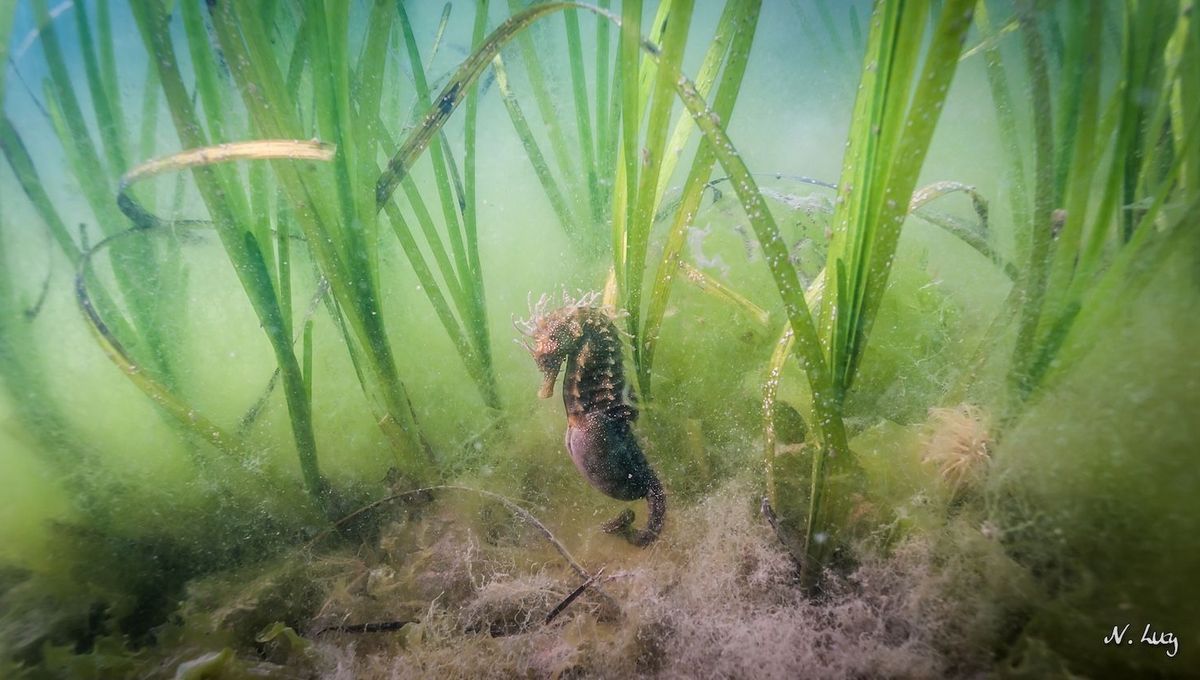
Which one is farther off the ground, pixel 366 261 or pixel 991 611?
pixel 366 261

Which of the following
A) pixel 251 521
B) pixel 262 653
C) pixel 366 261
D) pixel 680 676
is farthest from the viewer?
pixel 251 521

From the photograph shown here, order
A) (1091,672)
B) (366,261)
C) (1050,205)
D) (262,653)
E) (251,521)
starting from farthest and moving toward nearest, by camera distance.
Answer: (251,521)
(366,261)
(262,653)
(1050,205)
(1091,672)

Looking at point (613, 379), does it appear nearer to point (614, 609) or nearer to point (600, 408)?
point (600, 408)

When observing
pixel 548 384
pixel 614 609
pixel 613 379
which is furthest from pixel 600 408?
pixel 614 609

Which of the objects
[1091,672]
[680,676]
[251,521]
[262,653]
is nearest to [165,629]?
[262,653]

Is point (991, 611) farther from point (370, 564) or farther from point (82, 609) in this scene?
point (82, 609)

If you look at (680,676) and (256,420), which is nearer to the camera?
(680,676)

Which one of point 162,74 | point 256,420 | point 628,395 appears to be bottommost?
point 256,420

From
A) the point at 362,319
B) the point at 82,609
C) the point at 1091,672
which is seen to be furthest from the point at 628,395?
the point at 82,609

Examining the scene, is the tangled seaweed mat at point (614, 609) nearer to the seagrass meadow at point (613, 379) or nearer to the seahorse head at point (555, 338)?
the seagrass meadow at point (613, 379)
